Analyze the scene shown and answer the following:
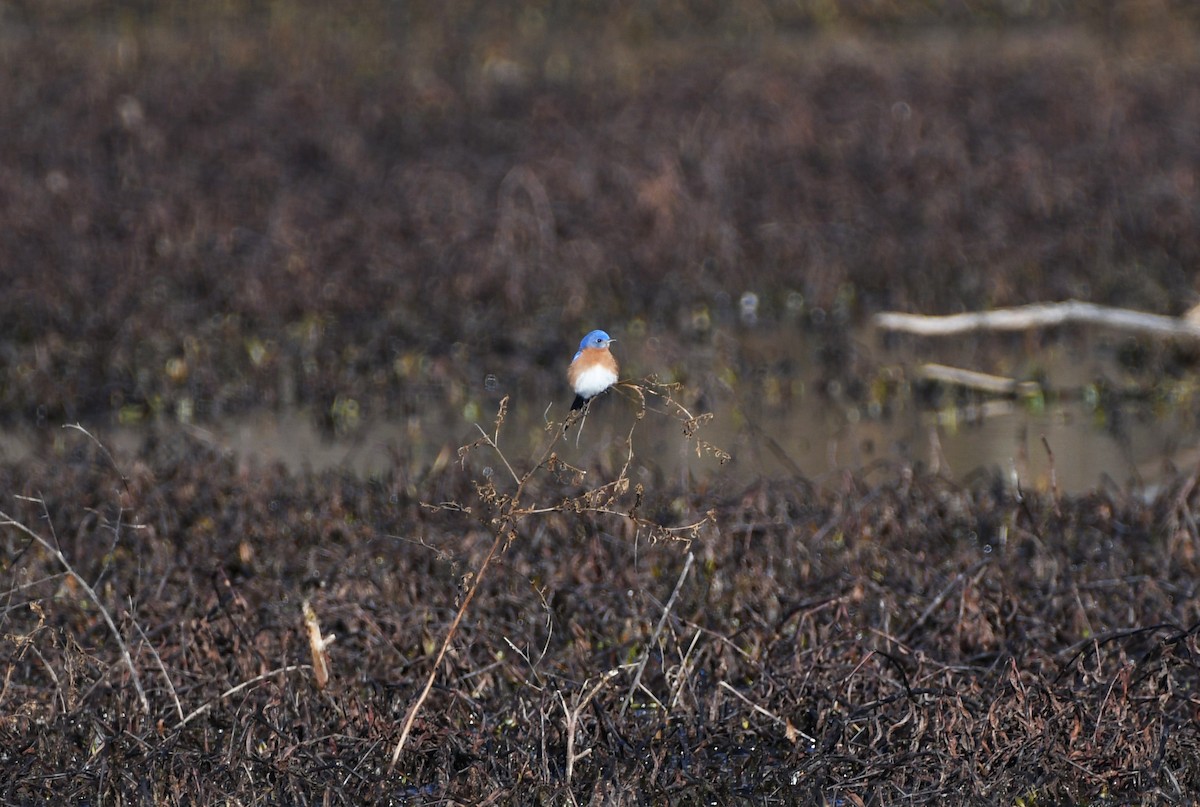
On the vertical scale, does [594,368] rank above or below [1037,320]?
above

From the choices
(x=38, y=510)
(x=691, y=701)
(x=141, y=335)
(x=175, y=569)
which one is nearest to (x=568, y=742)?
(x=691, y=701)

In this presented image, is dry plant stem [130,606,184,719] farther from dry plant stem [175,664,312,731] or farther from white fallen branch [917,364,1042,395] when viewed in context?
white fallen branch [917,364,1042,395]

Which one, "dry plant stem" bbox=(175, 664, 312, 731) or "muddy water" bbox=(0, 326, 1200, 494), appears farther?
"muddy water" bbox=(0, 326, 1200, 494)

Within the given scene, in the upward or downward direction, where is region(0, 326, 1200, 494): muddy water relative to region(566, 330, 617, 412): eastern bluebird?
downward

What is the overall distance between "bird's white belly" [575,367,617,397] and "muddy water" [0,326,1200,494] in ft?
10.1

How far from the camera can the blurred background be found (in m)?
8.95

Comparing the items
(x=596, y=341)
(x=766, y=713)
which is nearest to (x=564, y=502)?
(x=596, y=341)

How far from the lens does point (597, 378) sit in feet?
13.7

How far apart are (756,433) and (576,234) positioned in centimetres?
355

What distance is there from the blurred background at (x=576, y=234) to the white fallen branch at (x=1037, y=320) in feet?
0.44

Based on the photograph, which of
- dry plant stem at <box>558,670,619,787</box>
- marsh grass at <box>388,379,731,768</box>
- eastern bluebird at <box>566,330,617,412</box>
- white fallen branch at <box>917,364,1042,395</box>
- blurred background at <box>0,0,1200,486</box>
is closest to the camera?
marsh grass at <box>388,379,731,768</box>

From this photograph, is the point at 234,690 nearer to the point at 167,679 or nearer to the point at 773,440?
the point at 167,679

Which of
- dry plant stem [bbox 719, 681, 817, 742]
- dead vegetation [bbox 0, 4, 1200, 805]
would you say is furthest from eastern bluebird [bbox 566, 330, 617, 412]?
dry plant stem [bbox 719, 681, 817, 742]

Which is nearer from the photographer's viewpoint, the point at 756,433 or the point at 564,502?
the point at 564,502
